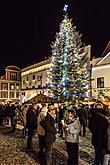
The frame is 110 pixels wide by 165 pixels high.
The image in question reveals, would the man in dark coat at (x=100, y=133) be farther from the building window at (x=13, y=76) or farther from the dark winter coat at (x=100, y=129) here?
the building window at (x=13, y=76)

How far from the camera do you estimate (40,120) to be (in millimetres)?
10836

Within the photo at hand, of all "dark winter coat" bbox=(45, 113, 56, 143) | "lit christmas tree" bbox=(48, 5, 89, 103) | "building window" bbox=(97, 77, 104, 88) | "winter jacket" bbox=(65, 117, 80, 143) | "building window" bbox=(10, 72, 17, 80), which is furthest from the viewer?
"building window" bbox=(10, 72, 17, 80)

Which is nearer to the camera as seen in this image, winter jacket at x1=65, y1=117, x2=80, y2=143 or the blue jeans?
the blue jeans

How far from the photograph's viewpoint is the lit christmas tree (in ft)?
99.5

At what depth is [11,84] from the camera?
2987 inches

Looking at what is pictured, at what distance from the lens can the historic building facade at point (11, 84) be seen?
74.6 m

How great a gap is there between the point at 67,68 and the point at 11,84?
4662cm

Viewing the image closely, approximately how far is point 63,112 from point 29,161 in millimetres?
7216

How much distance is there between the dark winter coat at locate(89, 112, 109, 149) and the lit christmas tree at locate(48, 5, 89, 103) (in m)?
21.5

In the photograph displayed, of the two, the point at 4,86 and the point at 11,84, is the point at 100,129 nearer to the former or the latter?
the point at 4,86

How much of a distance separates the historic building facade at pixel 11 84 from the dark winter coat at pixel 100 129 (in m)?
67.2

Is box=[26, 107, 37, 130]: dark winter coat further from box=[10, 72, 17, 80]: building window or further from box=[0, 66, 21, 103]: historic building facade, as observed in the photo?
box=[10, 72, 17, 80]: building window

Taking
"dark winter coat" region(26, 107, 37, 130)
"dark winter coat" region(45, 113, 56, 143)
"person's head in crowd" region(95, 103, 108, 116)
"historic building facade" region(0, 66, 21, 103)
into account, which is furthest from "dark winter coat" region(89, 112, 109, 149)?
"historic building facade" region(0, 66, 21, 103)

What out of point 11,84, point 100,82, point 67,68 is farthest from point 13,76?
point 67,68
